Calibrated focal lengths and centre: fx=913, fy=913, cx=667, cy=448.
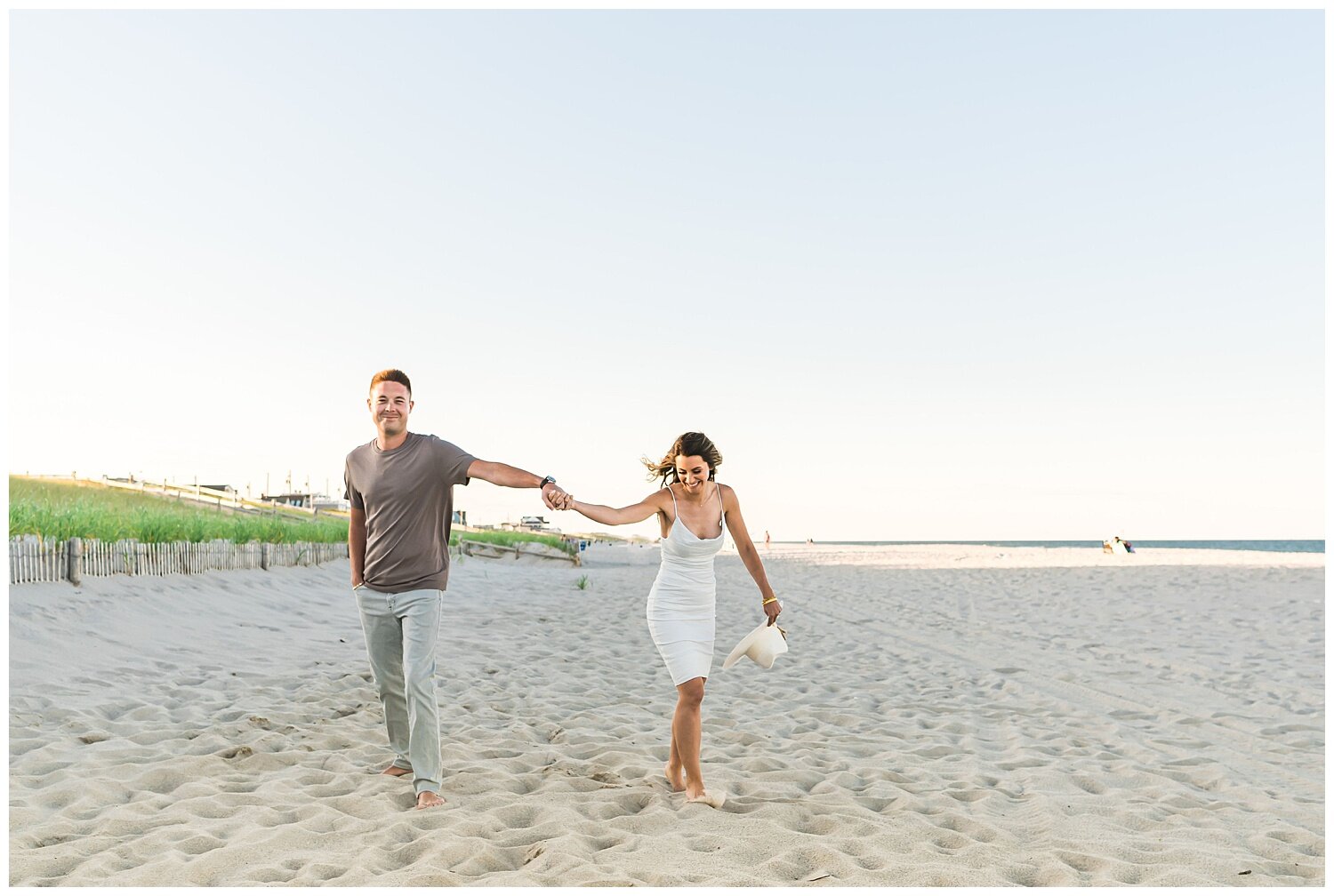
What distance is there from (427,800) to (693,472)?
219 cm

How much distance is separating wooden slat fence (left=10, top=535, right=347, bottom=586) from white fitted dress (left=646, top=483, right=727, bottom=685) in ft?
28.5

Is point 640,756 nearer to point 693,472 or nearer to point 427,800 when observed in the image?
point 427,800

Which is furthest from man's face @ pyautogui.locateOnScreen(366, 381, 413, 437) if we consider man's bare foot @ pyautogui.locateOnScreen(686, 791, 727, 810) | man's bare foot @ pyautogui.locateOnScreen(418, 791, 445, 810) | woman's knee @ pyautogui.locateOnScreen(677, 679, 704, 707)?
man's bare foot @ pyautogui.locateOnScreen(686, 791, 727, 810)

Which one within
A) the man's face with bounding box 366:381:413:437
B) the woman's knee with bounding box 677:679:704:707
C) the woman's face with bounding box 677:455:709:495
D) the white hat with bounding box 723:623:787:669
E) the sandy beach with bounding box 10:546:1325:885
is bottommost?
the sandy beach with bounding box 10:546:1325:885

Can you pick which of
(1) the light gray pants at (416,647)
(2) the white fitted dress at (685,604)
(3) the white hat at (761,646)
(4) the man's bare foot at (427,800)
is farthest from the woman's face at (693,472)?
(4) the man's bare foot at (427,800)

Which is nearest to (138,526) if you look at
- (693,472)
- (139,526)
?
(139,526)

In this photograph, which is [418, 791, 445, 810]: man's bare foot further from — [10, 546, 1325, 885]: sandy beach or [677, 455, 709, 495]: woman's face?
[677, 455, 709, 495]: woman's face

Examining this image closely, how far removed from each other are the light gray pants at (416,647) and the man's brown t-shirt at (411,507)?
79mm

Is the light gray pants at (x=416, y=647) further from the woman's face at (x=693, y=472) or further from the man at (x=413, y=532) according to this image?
the woman's face at (x=693, y=472)

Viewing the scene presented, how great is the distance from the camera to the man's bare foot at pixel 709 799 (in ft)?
15.9

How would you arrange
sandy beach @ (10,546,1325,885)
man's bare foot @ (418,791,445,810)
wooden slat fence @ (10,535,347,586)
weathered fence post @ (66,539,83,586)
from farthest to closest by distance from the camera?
weathered fence post @ (66,539,83,586), wooden slat fence @ (10,535,347,586), man's bare foot @ (418,791,445,810), sandy beach @ (10,546,1325,885)

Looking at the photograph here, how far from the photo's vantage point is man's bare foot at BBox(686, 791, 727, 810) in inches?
191

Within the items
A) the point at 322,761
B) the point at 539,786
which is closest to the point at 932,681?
the point at 539,786

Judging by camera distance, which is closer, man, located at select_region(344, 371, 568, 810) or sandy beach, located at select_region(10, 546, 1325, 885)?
sandy beach, located at select_region(10, 546, 1325, 885)
